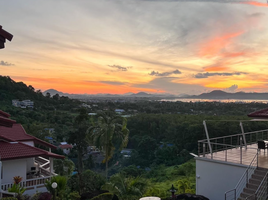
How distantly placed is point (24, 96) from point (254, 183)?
53.9 m

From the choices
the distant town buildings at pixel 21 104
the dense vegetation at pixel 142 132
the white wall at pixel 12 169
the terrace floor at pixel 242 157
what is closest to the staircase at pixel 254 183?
the terrace floor at pixel 242 157

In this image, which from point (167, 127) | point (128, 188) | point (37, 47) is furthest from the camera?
point (167, 127)

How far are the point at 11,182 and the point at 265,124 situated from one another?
130ft

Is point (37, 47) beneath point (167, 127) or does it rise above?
above

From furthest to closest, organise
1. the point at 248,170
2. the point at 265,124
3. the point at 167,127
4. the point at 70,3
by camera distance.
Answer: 1. the point at 167,127
2. the point at 265,124
3. the point at 70,3
4. the point at 248,170

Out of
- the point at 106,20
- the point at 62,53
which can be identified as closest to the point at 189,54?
the point at 106,20

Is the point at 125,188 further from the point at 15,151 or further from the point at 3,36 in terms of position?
the point at 3,36

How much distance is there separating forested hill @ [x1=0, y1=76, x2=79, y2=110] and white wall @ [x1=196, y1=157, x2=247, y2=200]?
146 ft

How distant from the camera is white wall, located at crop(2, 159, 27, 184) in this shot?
34.4ft

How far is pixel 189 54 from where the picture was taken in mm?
27125

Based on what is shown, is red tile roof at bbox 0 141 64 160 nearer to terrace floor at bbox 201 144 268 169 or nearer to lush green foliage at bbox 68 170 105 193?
lush green foliage at bbox 68 170 105 193

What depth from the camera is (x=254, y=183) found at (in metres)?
9.01

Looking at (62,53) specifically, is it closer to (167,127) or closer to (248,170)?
(248,170)

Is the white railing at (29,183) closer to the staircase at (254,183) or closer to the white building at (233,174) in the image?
the white building at (233,174)
